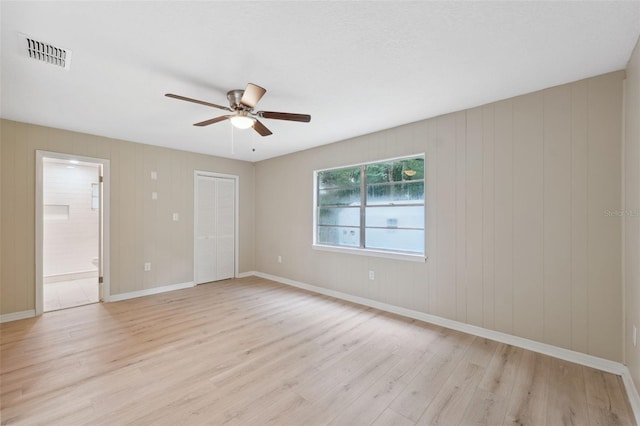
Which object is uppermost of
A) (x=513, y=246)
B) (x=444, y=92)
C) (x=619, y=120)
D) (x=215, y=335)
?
(x=444, y=92)

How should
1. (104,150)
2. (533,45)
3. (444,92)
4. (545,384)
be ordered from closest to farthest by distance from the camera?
(533,45), (545,384), (444,92), (104,150)

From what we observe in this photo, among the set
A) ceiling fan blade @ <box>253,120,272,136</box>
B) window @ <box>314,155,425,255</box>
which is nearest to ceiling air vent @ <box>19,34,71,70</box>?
ceiling fan blade @ <box>253,120,272,136</box>

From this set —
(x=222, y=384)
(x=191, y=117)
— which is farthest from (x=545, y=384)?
(x=191, y=117)

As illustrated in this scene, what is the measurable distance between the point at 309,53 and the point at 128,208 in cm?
403

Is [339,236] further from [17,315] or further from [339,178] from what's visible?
[17,315]

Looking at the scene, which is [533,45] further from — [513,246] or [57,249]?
[57,249]

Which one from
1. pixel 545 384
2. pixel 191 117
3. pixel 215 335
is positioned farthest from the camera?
pixel 191 117

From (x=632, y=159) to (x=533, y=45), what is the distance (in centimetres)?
115

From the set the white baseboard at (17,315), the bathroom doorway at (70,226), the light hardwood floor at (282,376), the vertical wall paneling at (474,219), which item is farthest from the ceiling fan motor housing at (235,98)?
the bathroom doorway at (70,226)

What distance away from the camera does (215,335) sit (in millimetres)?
3025

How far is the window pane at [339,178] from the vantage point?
4.37 meters

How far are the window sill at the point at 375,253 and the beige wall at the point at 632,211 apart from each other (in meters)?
1.70

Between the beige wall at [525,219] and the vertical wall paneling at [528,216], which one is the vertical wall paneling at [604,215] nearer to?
the beige wall at [525,219]

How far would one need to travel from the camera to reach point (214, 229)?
18.0ft
